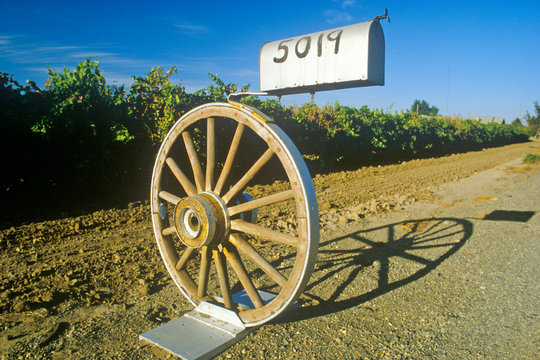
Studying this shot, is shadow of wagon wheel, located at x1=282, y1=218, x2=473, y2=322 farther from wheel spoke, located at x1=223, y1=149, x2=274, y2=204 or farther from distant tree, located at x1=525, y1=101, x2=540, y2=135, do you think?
distant tree, located at x1=525, y1=101, x2=540, y2=135

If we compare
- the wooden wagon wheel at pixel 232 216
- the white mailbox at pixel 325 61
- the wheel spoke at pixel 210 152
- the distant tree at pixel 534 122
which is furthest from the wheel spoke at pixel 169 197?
the distant tree at pixel 534 122

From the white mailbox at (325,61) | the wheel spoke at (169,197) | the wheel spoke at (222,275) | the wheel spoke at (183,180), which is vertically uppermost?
the white mailbox at (325,61)

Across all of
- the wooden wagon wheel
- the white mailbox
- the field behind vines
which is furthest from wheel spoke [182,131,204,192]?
the field behind vines

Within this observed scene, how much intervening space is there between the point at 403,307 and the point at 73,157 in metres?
6.21

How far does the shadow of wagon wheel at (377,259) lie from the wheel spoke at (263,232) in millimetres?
889

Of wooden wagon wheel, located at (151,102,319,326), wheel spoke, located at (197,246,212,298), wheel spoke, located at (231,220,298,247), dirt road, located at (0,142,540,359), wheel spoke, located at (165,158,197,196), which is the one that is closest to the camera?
wooden wagon wheel, located at (151,102,319,326)

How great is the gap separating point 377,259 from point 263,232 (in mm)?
2410

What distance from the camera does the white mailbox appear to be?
90.0 inches

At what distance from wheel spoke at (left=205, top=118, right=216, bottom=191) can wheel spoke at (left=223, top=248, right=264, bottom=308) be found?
1.58ft

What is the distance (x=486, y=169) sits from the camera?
14.5 m

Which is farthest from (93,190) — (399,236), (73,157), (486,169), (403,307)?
(486,169)

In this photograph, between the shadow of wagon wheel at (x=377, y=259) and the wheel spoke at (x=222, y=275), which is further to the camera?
the shadow of wagon wheel at (x=377, y=259)

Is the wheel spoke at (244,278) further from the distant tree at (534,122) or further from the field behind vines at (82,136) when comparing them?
the distant tree at (534,122)

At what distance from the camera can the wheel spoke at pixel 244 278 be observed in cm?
250
